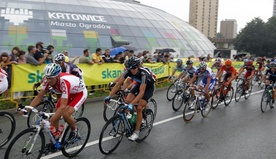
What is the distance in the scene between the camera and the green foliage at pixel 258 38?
247 feet

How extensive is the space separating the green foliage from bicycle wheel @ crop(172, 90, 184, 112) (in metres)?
72.3

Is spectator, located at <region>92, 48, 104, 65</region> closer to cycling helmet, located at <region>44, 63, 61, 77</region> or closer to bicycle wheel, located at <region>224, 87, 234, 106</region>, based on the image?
bicycle wheel, located at <region>224, 87, 234, 106</region>

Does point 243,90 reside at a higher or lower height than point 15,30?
lower

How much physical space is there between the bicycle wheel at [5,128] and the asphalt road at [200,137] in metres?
0.39

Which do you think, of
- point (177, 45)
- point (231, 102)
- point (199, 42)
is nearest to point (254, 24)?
point (199, 42)

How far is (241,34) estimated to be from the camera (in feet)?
256

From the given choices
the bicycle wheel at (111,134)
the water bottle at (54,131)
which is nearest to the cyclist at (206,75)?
the bicycle wheel at (111,134)

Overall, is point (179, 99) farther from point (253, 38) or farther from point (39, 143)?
point (253, 38)

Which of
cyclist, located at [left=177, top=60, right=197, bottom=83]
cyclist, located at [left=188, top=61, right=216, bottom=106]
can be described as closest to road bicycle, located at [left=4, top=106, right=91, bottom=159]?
cyclist, located at [left=188, top=61, right=216, bottom=106]

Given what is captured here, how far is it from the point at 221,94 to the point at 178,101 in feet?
6.64

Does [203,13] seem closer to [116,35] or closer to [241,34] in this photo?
[241,34]

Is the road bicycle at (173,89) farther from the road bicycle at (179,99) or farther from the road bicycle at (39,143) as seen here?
the road bicycle at (39,143)

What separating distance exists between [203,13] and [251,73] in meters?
172

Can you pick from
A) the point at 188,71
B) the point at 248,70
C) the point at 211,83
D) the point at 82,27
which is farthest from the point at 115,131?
the point at 82,27
